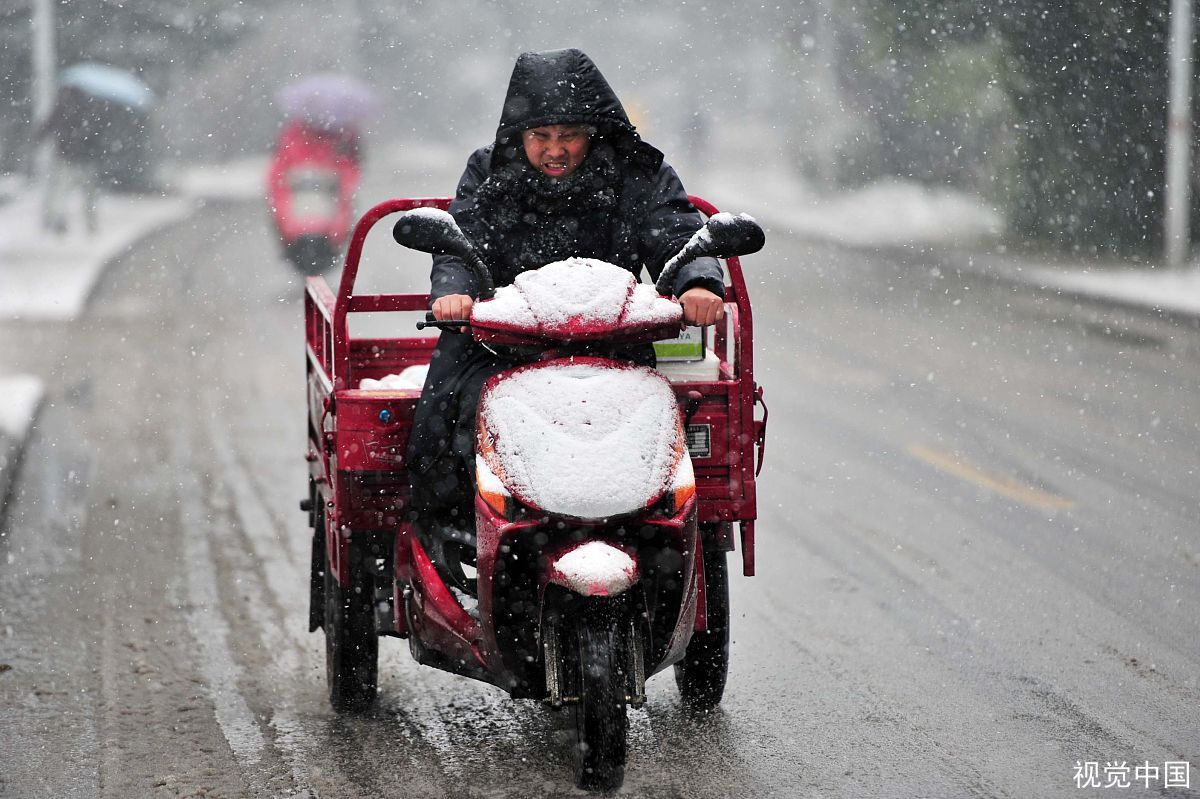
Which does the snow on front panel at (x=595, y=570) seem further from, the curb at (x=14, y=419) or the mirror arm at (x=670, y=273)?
the curb at (x=14, y=419)

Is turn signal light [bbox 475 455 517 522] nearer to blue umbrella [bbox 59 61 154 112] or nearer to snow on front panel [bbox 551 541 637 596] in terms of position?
snow on front panel [bbox 551 541 637 596]

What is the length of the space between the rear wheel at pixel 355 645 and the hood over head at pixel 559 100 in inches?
57.8

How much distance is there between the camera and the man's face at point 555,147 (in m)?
4.98

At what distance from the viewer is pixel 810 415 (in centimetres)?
1165

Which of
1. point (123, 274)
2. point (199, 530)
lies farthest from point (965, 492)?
point (123, 274)

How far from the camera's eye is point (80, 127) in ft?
88.3

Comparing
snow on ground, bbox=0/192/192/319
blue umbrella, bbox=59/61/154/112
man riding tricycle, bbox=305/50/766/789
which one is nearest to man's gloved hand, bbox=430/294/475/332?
man riding tricycle, bbox=305/50/766/789

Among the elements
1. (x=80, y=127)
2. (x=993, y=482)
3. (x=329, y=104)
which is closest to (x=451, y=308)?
(x=993, y=482)

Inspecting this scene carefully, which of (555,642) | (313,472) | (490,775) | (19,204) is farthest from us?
(19,204)

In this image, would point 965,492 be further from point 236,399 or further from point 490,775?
point 236,399

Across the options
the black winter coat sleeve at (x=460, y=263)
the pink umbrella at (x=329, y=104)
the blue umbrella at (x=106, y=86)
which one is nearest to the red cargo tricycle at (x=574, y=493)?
the black winter coat sleeve at (x=460, y=263)

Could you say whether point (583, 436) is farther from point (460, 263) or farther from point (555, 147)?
point (555, 147)

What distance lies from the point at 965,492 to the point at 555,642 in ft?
16.5

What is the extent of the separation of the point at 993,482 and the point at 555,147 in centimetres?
497
